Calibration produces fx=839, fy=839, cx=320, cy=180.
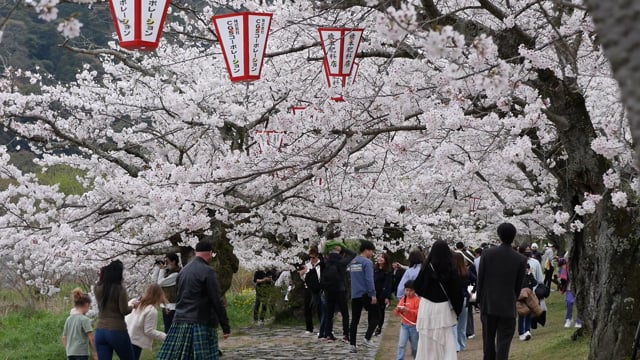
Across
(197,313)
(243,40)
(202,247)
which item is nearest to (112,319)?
(197,313)

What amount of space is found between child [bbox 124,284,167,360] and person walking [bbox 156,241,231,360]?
1.53 ft

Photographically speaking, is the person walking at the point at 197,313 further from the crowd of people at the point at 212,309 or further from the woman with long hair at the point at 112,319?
the woman with long hair at the point at 112,319

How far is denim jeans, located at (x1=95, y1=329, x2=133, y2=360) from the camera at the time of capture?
29.2 ft

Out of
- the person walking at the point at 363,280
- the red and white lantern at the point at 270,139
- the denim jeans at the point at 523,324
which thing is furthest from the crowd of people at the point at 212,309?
the denim jeans at the point at 523,324

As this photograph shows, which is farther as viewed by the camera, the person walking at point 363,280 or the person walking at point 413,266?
the person walking at point 363,280

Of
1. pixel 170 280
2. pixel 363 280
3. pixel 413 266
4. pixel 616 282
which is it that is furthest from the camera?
pixel 363 280

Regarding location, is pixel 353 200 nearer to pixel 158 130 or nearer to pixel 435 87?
pixel 158 130

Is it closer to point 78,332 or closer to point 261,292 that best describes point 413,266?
point 78,332

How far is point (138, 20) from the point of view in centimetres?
770

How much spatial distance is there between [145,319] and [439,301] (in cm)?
332

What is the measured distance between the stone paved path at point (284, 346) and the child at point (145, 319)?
4.27 metres

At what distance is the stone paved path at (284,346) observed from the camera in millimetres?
13741

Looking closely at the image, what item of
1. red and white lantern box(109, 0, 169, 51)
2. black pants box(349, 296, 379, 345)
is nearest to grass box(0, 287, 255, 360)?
black pants box(349, 296, 379, 345)

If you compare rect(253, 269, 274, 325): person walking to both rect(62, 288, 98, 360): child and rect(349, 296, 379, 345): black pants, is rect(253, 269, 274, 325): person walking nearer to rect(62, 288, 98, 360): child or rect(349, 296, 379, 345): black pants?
rect(349, 296, 379, 345): black pants
